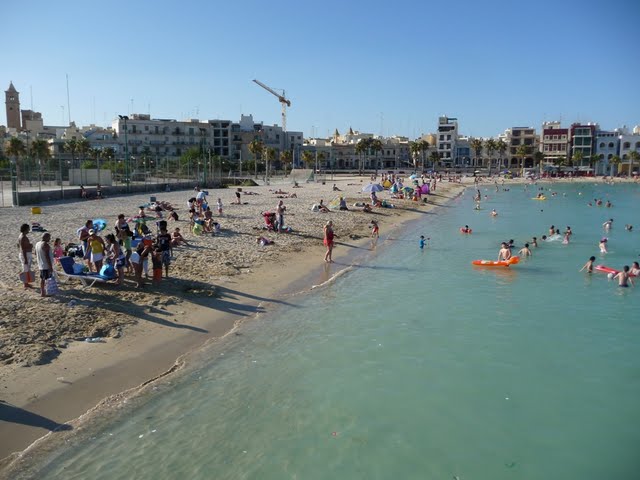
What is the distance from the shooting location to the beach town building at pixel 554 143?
117 m

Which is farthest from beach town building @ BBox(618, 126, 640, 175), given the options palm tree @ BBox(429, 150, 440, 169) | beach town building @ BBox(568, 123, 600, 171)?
palm tree @ BBox(429, 150, 440, 169)

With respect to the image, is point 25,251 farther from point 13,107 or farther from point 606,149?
point 606,149

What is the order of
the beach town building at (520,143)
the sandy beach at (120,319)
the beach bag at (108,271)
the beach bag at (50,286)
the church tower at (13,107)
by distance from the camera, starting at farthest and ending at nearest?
the beach town building at (520,143), the church tower at (13,107), the beach bag at (108,271), the beach bag at (50,286), the sandy beach at (120,319)

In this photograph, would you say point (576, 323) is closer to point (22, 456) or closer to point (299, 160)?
point (22, 456)

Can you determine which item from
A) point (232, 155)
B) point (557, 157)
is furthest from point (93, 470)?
point (557, 157)

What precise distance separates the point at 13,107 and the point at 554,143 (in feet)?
372

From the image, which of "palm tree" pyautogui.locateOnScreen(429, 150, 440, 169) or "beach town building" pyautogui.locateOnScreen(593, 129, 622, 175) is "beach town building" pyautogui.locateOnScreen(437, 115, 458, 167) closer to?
"palm tree" pyautogui.locateOnScreen(429, 150, 440, 169)

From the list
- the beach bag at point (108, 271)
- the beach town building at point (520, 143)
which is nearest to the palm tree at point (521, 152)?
the beach town building at point (520, 143)

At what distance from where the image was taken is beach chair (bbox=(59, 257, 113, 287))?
41.9ft

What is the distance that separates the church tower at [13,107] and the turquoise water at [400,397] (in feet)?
337

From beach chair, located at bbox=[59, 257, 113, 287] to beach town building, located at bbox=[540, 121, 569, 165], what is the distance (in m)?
120

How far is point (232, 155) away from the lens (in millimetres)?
102125

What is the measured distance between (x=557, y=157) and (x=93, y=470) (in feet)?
411

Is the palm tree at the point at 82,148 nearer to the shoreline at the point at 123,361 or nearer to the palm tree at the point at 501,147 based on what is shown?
the shoreline at the point at 123,361
